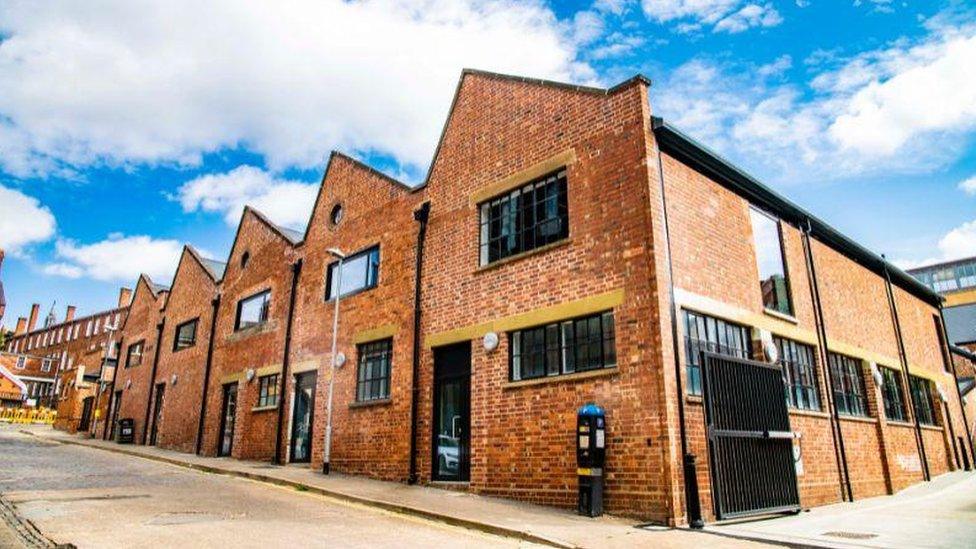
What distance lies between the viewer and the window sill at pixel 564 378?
8773 millimetres

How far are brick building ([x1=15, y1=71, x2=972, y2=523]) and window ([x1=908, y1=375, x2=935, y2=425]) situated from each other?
12 cm

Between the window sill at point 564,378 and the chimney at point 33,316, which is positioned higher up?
the chimney at point 33,316

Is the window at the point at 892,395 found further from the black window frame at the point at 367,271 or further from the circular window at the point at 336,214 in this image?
the circular window at the point at 336,214

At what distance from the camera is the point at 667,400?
8039 mm

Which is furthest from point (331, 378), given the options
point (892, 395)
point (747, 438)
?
point (892, 395)

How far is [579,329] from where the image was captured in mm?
9500

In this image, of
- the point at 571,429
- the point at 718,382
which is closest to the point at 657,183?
the point at 718,382

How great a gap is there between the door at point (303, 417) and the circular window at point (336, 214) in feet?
14.1

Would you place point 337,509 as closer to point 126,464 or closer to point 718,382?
point 718,382

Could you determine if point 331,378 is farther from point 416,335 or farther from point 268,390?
point 268,390

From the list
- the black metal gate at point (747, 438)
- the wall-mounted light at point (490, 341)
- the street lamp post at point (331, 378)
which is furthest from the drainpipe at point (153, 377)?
the black metal gate at point (747, 438)

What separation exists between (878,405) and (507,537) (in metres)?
11.3

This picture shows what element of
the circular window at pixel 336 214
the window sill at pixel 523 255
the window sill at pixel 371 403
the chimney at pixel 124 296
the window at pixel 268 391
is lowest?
the window sill at pixel 371 403

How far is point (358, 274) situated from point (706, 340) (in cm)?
894
